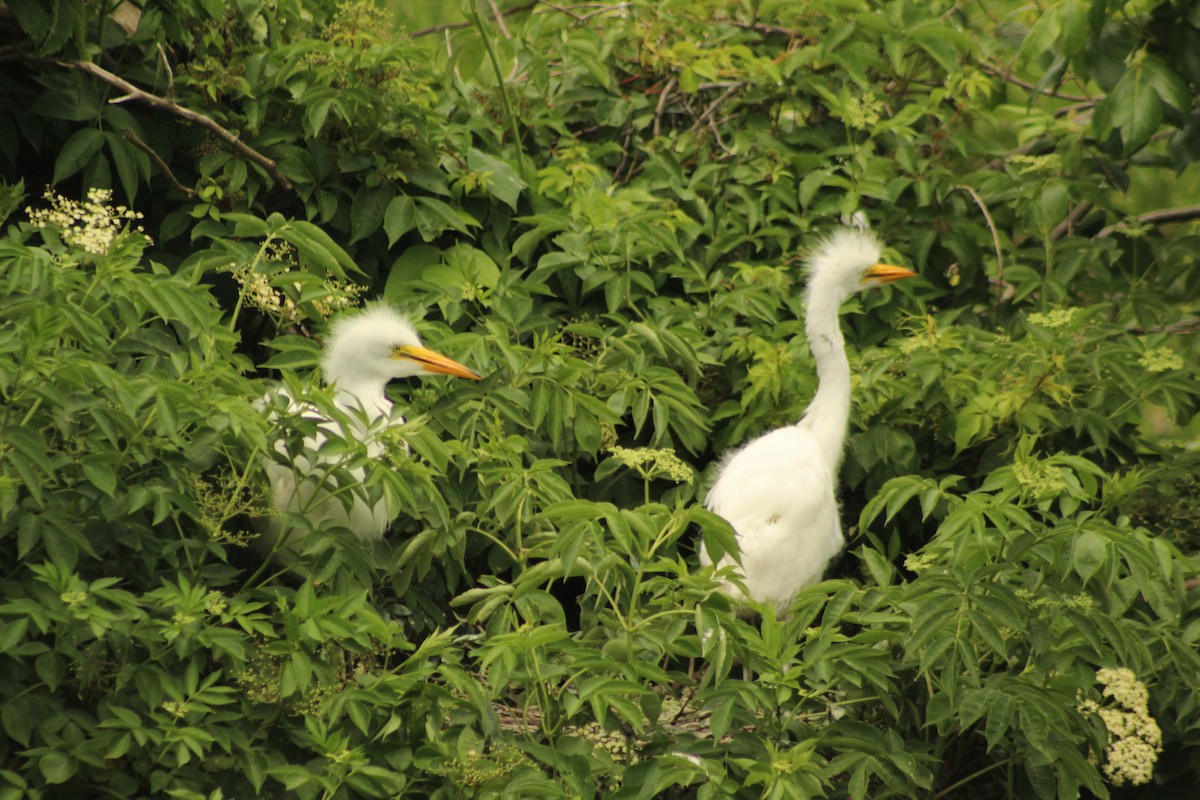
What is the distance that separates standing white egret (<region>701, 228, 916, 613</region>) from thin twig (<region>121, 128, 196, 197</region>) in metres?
1.81

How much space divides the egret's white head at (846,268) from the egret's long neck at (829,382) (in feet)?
0.15

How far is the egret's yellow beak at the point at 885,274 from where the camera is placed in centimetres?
415

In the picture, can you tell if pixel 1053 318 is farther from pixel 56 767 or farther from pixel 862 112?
pixel 56 767

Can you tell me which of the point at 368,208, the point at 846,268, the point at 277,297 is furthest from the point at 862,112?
the point at 277,297

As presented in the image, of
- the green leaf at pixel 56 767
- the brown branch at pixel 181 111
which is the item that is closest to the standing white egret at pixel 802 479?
the brown branch at pixel 181 111

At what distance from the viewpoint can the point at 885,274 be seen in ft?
13.7

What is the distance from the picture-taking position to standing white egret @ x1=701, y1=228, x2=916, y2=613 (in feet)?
12.0

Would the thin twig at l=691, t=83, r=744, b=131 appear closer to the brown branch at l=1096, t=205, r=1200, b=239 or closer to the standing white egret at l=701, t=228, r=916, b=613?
the standing white egret at l=701, t=228, r=916, b=613

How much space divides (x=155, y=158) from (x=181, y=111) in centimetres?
17

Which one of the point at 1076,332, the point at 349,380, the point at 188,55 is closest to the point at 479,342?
the point at 349,380

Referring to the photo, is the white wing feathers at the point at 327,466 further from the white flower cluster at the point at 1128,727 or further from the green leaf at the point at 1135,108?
the green leaf at the point at 1135,108

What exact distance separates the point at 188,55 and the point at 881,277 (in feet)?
7.58

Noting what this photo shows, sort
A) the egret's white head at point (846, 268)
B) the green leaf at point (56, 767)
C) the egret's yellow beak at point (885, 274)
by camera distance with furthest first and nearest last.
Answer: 1. the egret's yellow beak at point (885, 274)
2. the egret's white head at point (846, 268)
3. the green leaf at point (56, 767)

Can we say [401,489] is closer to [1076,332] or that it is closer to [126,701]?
[126,701]
